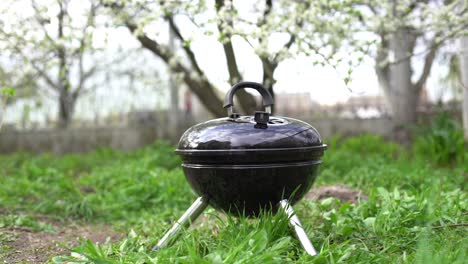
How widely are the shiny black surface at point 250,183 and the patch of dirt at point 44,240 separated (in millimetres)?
810

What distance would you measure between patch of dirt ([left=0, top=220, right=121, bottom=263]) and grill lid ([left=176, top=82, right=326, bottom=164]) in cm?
88

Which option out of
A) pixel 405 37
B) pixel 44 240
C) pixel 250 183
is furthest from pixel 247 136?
pixel 405 37

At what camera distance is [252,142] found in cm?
225

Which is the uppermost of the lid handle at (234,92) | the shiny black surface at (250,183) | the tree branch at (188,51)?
the tree branch at (188,51)

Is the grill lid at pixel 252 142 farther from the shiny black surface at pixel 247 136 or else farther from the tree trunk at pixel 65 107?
the tree trunk at pixel 65 107

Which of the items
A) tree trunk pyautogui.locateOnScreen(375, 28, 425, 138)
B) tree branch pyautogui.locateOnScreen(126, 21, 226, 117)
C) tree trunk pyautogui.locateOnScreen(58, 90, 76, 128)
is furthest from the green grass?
tree trunk pyautogui.locateOnScreen(58, 90, 76, 128)

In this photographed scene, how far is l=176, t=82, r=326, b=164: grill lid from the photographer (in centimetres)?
225

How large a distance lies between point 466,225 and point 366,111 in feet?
22.8

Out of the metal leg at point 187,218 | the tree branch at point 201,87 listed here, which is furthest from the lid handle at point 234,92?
the tree branch at point 201,87

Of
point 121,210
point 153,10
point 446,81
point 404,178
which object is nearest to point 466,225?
point 404,178

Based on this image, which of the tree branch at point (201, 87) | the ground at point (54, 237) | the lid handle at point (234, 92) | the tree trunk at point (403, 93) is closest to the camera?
the lid handle at point (234, 92)

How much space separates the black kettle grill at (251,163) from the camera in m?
2.26

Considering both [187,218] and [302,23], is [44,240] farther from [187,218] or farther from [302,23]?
[302,23]

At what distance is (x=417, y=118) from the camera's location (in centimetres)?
808
